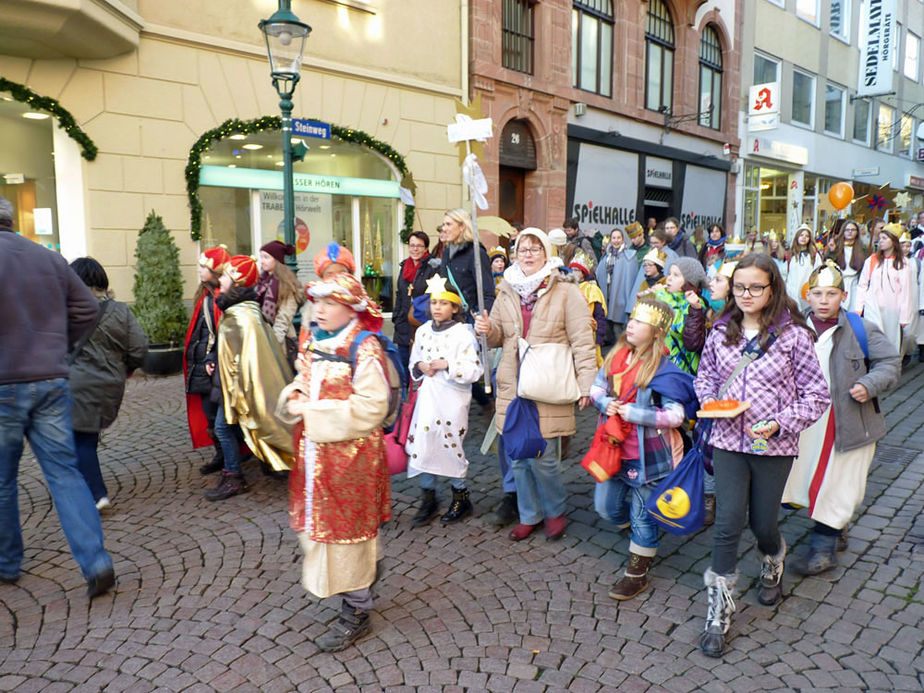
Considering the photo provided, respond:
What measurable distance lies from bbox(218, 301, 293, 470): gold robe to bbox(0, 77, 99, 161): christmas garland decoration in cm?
573

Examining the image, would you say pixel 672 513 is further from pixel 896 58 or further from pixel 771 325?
pixel 896 58

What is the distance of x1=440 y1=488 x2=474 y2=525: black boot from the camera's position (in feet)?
15.2

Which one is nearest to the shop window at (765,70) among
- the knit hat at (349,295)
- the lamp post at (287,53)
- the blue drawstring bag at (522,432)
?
the lamp post at (287,53)

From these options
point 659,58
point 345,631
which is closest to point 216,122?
point 345,631

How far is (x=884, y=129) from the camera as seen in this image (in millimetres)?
28844

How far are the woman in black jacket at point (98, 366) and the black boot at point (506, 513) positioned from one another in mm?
2534

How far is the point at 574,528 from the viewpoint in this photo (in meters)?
4.53

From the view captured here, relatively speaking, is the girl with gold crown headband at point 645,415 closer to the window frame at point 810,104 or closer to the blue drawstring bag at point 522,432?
the blue drawstring bag at point 522,432

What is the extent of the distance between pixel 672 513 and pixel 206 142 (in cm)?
913

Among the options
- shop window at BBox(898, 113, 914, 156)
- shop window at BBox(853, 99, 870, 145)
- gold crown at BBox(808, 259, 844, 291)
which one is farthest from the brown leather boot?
shop window at BBox(898, 113, 914, 156)

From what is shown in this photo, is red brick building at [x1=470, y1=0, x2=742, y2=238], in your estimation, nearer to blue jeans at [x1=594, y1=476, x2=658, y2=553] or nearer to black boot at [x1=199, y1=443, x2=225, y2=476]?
black boot at [x1=199, y1=443, x2=225, y2=476]

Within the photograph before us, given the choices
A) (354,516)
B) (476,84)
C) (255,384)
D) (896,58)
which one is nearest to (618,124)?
(476,84)

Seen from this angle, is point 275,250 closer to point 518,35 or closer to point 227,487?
point 227,487

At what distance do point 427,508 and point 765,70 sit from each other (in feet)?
73.7
